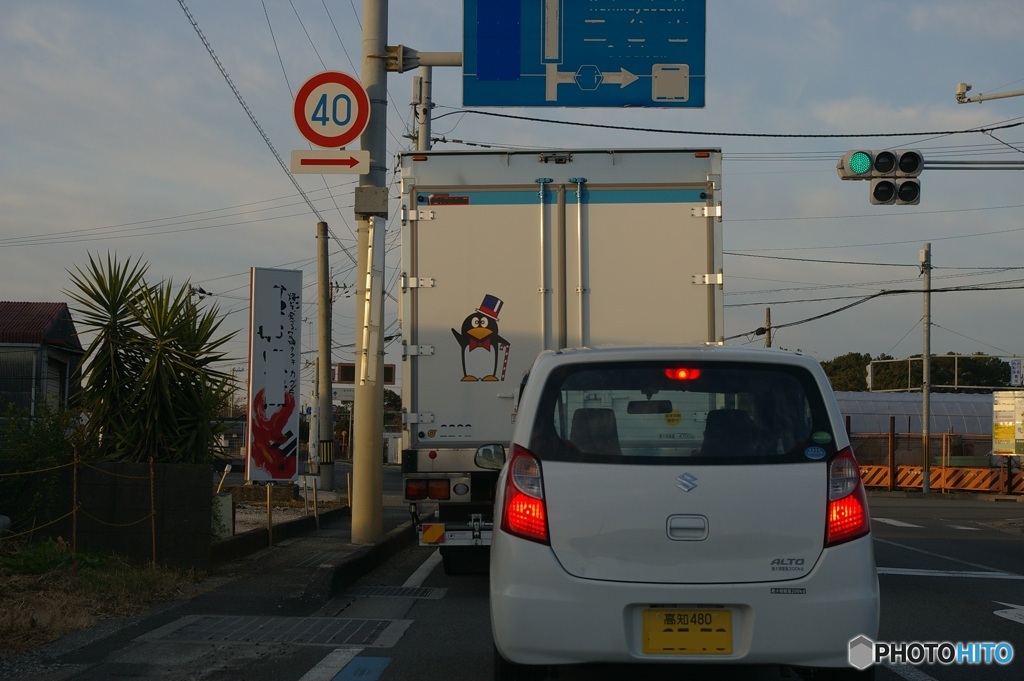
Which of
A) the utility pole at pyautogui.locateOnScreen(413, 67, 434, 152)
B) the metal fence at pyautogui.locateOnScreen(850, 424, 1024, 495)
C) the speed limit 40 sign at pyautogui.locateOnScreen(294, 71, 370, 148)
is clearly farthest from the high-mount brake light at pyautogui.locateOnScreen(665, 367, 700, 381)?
the metal fence at pyautogui.locateOnScreen(850, 424, 1024, 495)

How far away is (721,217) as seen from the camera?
9016 millimetres

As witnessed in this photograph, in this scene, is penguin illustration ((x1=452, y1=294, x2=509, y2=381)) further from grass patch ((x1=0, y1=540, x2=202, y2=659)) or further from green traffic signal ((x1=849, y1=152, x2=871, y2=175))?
green traffic signal ((x1=849, y1=152, x2=871, y2=175))

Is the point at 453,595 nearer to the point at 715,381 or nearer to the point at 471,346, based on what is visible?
the point at 471,346

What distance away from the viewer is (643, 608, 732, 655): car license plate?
4.44 metres

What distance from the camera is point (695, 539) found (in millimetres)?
4480

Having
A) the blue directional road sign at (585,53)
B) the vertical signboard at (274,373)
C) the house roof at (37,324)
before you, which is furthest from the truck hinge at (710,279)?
the house roof at (37,324)

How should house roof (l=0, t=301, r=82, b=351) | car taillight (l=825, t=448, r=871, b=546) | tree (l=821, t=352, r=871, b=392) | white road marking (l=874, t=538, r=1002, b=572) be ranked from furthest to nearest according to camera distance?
tree (l=821, t=352, r=871, b=392), house roof (l=0, t=301, r=82, b=351), white road marking (l=874, t=538, r=1002, b=572), car taillight (l=825, t=448, r=871, b=546)

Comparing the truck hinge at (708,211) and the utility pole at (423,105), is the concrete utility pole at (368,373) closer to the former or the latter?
the truck hinge at (708,211)

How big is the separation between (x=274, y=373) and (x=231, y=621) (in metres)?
6.13

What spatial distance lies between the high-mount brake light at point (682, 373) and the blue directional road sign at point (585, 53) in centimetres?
775

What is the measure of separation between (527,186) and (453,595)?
3718 millimetres

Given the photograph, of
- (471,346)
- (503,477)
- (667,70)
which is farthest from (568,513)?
(667,70)

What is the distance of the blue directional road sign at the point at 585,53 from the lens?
1204cm

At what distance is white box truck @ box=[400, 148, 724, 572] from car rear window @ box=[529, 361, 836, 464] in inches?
160
